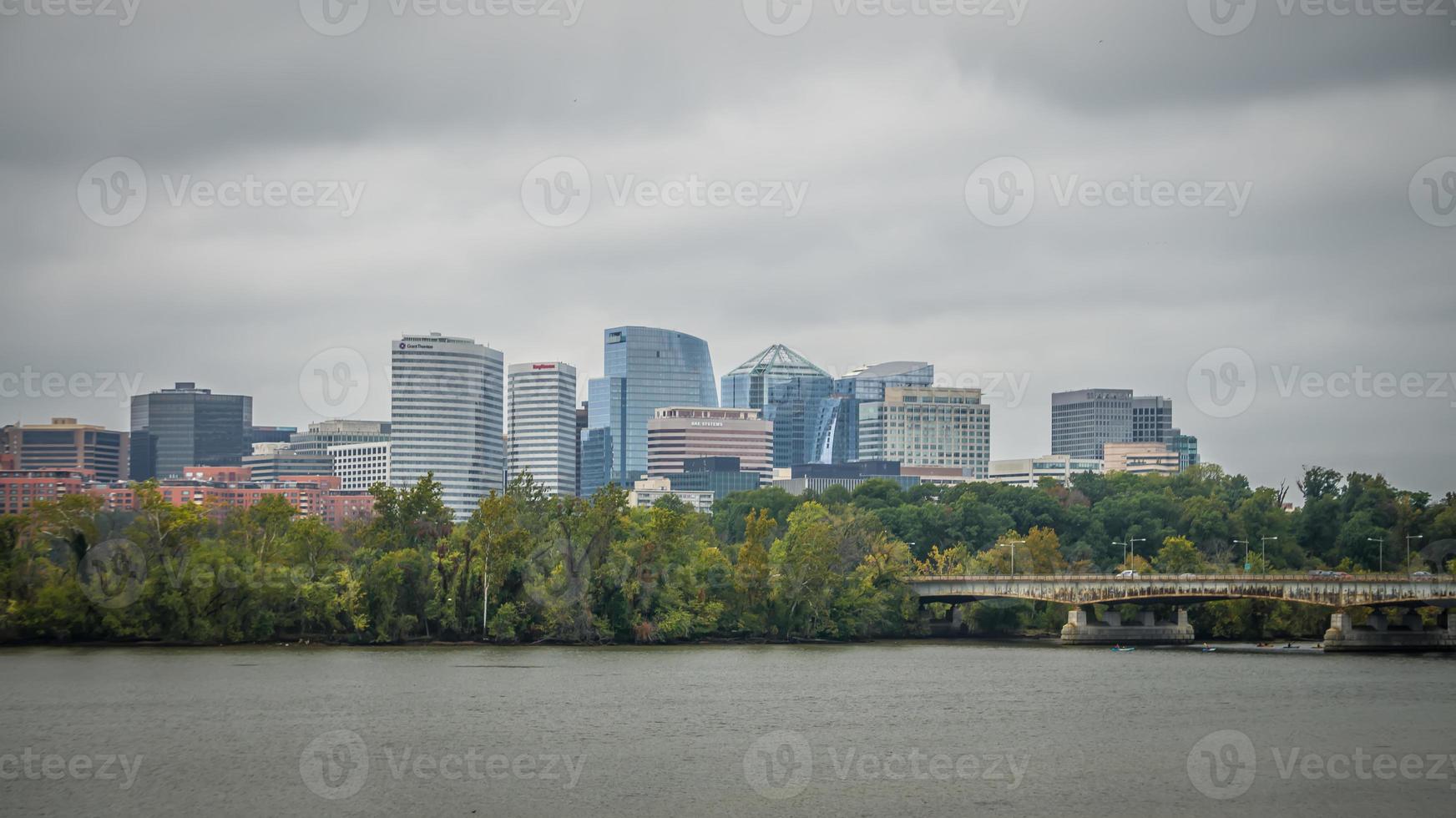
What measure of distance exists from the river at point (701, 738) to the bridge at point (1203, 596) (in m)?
16.0

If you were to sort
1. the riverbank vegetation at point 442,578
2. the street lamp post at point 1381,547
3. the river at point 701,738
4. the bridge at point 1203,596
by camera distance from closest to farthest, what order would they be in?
the river at point 701,738 < the riverbank vegetation at point 442,578 < the bridge at point 1203,596 < the street lamp post at point 1381,547

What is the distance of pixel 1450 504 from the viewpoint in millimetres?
195875

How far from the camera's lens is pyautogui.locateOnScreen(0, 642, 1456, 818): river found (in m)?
59.3

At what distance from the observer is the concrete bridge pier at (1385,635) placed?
141 meters

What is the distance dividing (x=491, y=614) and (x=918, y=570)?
199 ft

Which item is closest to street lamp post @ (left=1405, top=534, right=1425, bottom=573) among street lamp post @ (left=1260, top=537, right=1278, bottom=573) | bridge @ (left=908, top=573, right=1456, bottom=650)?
street lamp post @ (left=1260, top=537, right=1278, bottom=573)

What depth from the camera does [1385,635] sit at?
142500 mm

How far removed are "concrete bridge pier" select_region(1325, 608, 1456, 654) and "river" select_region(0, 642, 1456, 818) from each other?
835 inches

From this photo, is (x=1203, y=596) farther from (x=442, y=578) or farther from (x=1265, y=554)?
(x=442, y=578)

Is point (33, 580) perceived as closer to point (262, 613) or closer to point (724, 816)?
point (262, 613)

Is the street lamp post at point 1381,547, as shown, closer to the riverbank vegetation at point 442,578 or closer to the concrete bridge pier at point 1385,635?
the riverbank vegetation at point 442,578

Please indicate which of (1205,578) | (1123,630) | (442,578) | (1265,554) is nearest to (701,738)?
(442,578)

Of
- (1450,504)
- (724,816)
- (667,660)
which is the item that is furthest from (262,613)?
(1450,504)

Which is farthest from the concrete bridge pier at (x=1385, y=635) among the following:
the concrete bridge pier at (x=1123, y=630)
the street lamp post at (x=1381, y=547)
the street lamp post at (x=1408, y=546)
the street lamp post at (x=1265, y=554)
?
the street lamp post at (x=1265, y=554)
